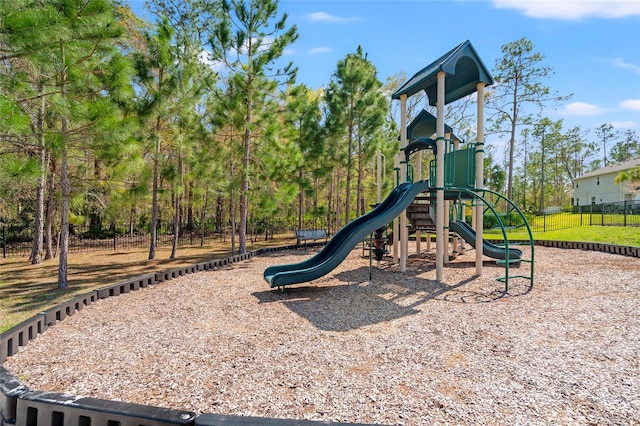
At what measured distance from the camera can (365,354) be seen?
362 cm

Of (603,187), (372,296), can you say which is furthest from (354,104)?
(603,187)

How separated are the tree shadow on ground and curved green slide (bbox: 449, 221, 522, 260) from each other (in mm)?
1442

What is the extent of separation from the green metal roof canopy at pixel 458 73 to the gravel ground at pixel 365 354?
13.8 ft

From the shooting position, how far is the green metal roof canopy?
6922mm

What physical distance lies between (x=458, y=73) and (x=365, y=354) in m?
6.76

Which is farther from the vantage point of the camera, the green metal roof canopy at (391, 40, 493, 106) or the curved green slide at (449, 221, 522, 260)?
the curved green slide at (449, 221, 522, 260)

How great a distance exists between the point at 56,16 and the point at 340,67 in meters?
A: 12.3

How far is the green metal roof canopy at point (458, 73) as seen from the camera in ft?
22.7

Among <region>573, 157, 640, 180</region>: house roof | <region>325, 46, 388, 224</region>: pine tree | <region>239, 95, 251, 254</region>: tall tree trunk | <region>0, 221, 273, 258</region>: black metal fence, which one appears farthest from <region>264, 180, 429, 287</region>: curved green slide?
<region>573, 157, 640, 180</region>: house roof

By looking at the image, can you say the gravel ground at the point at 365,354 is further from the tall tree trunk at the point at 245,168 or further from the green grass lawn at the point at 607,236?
the green grass lawn at the point at 607,236

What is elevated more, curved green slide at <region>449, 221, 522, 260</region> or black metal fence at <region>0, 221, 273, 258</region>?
curved green slide at <region>449, 221, 522, 260</region>

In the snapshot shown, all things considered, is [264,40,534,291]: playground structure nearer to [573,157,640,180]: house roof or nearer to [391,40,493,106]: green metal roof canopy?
[391,40,493,106]: green metal roof canopy

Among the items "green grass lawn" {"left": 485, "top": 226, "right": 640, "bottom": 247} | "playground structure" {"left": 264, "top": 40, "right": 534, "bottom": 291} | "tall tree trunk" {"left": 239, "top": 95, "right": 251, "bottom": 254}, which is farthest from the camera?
"green grass lawn" {"left": 485, "top": 226, "right": 640, "bottom": 247}

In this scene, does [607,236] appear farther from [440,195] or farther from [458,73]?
[440,195]
